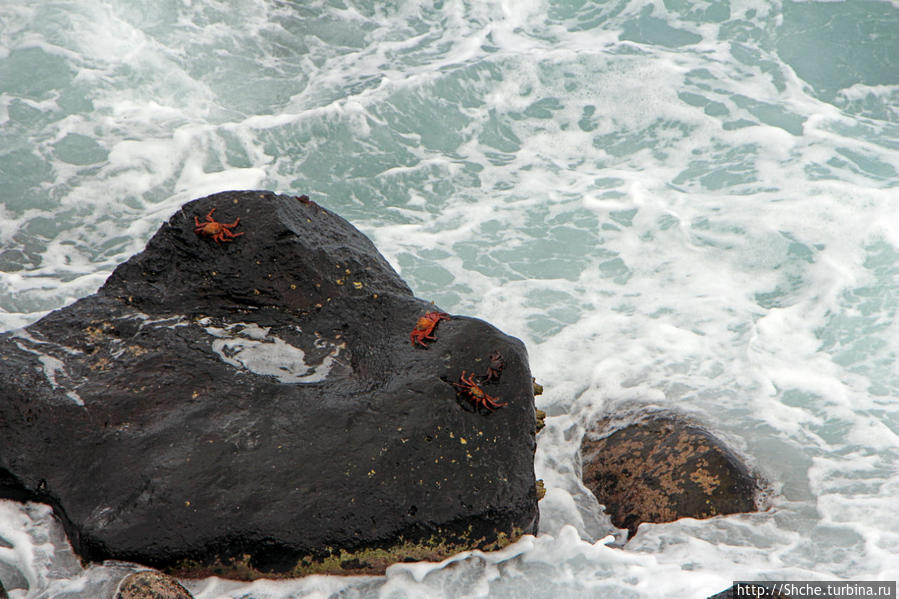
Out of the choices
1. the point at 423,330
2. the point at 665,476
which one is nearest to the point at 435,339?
the point at 423,330

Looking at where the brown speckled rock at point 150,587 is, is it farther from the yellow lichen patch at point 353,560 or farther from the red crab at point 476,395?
the red crab at point 476,395

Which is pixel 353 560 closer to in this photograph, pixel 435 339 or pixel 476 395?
pixel 476 395

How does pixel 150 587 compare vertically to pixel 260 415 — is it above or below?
below

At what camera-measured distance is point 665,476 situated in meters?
5.13

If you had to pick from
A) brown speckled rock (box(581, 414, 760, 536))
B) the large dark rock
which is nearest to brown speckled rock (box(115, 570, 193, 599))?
the large dark rock

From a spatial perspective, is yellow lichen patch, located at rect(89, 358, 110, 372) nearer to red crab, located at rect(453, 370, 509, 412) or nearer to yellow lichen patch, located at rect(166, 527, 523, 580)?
yellow lichen patch, located at rect(166, 527, 523, 580)

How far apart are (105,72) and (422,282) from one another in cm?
558

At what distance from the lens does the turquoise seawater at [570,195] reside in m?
4.82

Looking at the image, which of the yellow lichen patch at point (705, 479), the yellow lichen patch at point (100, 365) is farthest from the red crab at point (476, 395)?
the yellow lichen patch at point (100, 365)

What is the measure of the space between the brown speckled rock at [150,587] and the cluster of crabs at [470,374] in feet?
5.70

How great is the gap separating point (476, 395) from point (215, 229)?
1920 mm

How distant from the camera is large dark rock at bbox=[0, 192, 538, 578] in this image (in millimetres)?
3961

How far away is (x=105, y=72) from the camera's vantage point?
10125 millimetres

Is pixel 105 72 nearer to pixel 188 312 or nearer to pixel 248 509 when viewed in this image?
pixel 188 312
